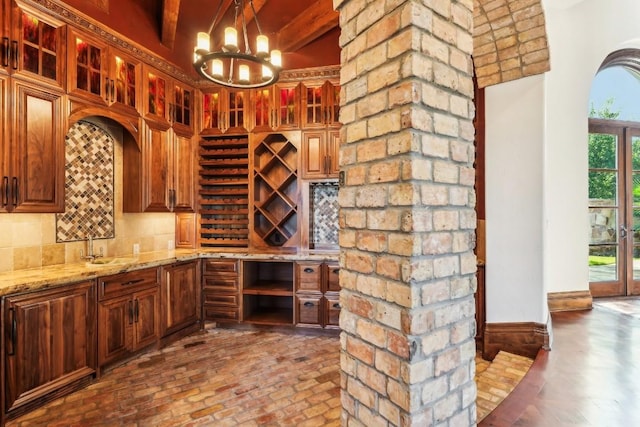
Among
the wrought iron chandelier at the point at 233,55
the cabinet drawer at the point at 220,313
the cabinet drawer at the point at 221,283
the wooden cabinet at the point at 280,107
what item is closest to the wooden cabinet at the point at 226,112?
the wooden cabinet at the point at 280,107

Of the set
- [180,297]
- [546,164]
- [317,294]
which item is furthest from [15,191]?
[546,164]

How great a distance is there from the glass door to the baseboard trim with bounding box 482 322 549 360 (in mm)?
2287

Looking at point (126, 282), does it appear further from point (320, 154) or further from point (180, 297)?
point (320, 154)

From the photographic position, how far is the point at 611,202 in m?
4.12

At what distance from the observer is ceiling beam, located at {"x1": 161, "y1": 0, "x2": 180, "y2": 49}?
11.0 feet

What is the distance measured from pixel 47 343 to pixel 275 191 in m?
2.59

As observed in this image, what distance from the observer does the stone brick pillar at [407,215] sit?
1.07 metres

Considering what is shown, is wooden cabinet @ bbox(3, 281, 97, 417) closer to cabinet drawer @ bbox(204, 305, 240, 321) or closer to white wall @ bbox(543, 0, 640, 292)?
cabinet drawer @ bbox(204, 305, 240, 321)

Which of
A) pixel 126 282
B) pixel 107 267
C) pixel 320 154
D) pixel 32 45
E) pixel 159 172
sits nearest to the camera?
pixel 32 45

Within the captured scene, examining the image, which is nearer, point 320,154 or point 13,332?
point 13,332

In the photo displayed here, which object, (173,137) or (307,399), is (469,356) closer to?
(307,399)

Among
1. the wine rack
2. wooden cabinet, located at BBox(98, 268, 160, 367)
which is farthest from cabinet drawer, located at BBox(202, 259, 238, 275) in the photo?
wooden cabinet, located at BBox(98, 268, 160, 367)

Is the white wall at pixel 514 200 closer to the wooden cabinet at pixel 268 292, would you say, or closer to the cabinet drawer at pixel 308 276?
the cabinet drawer at pixel 308 276

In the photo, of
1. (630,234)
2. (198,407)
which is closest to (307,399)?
(198,407)
